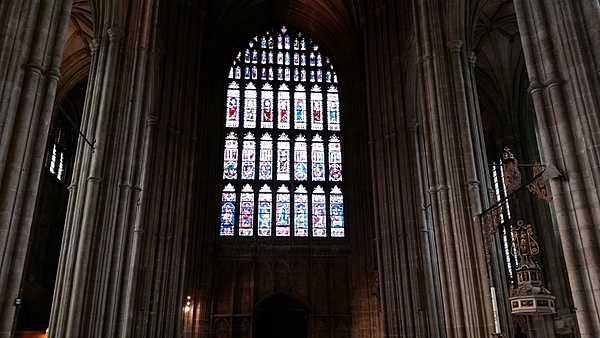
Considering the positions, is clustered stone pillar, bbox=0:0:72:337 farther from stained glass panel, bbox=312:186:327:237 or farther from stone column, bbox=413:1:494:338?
stained glass panel, bbox=312:186:327:237

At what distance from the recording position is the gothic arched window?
26.7m

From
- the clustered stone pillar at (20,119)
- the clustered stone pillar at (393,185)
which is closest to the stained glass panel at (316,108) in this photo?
the clustered stone pillar at (393,185)

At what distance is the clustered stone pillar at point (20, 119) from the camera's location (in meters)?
7.23

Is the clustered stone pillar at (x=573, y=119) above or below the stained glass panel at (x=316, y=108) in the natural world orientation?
below

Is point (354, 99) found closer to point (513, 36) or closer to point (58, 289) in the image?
point (513, 36)

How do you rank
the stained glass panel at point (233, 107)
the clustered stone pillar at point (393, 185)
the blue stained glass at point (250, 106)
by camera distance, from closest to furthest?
the clustered stone pillar at point (393, 185), the stained glass panel at point (233, 107), the blue stained glass at point (250, 106)

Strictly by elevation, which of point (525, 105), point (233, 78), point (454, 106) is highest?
point (233, 78)

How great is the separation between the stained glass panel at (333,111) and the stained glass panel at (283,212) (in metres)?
4.78

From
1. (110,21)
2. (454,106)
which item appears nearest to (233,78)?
(110,21)

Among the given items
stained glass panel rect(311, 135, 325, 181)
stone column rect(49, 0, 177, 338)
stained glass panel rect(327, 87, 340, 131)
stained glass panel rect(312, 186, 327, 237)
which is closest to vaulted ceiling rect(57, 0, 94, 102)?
stone column rect(49, 0, 177, 338)

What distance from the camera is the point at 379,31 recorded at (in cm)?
2261

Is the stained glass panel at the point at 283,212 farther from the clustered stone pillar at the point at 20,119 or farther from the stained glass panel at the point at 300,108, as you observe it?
the clustered stone pillar at the point at 20,119

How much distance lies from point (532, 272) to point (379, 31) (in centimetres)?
1510

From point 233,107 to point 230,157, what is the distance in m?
3.15
